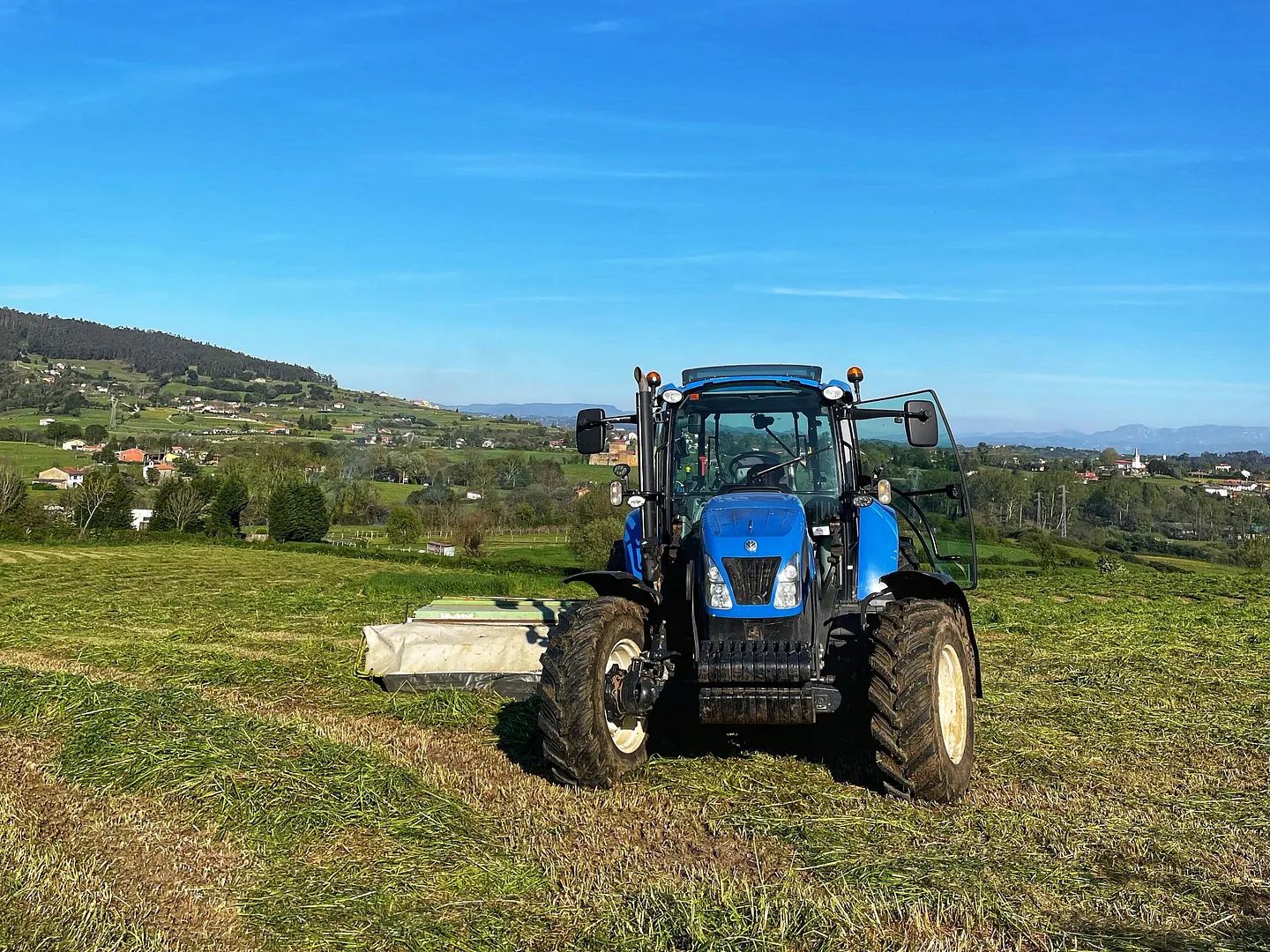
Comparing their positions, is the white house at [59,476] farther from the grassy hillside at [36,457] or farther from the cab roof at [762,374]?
the cab roof at [762,374]

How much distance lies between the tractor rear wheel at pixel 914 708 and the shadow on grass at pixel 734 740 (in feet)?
1.31

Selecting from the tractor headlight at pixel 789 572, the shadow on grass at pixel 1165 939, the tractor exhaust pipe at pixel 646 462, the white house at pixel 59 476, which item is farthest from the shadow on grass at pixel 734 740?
the white house at pixel 59 476

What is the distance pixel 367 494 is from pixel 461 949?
5871 cm

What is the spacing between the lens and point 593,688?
6188 millimetres

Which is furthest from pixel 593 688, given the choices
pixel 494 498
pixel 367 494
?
pixel 367 494

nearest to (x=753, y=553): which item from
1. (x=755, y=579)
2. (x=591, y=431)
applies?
(x=755, y=579)

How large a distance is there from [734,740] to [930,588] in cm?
173

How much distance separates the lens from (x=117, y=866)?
16.3 feet

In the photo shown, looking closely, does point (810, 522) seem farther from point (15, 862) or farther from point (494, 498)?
point (494, 498)

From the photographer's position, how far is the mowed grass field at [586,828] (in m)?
4.32

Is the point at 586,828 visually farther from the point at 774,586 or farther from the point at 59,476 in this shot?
the point at 59,476

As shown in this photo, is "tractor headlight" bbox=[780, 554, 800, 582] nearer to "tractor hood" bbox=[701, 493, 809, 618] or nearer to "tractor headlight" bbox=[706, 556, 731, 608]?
"tractor hood" bbox=[701, 493, 809, 618]

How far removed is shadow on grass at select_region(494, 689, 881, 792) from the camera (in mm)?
6562

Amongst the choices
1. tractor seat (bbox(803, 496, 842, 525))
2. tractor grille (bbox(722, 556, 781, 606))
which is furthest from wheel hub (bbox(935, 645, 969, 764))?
tractor seat (bbox(803, 496, 842, 525))
